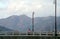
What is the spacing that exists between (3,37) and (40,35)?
518 centimetres

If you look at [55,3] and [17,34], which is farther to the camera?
[17,34]

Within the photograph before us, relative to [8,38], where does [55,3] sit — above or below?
above

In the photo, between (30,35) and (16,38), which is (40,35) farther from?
(16,38)

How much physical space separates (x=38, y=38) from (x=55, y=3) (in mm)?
5326

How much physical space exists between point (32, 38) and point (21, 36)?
5.08 ft

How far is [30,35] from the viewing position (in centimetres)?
2712

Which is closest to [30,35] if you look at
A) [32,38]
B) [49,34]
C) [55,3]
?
[32,38]

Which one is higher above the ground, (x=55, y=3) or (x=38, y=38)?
(x=55, y=3)

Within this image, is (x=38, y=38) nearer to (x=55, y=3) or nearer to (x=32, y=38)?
(x=32, y=38)

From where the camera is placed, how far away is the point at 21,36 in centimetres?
2700

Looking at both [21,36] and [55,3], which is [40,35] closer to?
[21,36]

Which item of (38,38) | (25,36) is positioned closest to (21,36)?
(25,36)

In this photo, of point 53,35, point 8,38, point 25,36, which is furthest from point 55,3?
point 8,38

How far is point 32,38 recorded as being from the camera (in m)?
27.0
